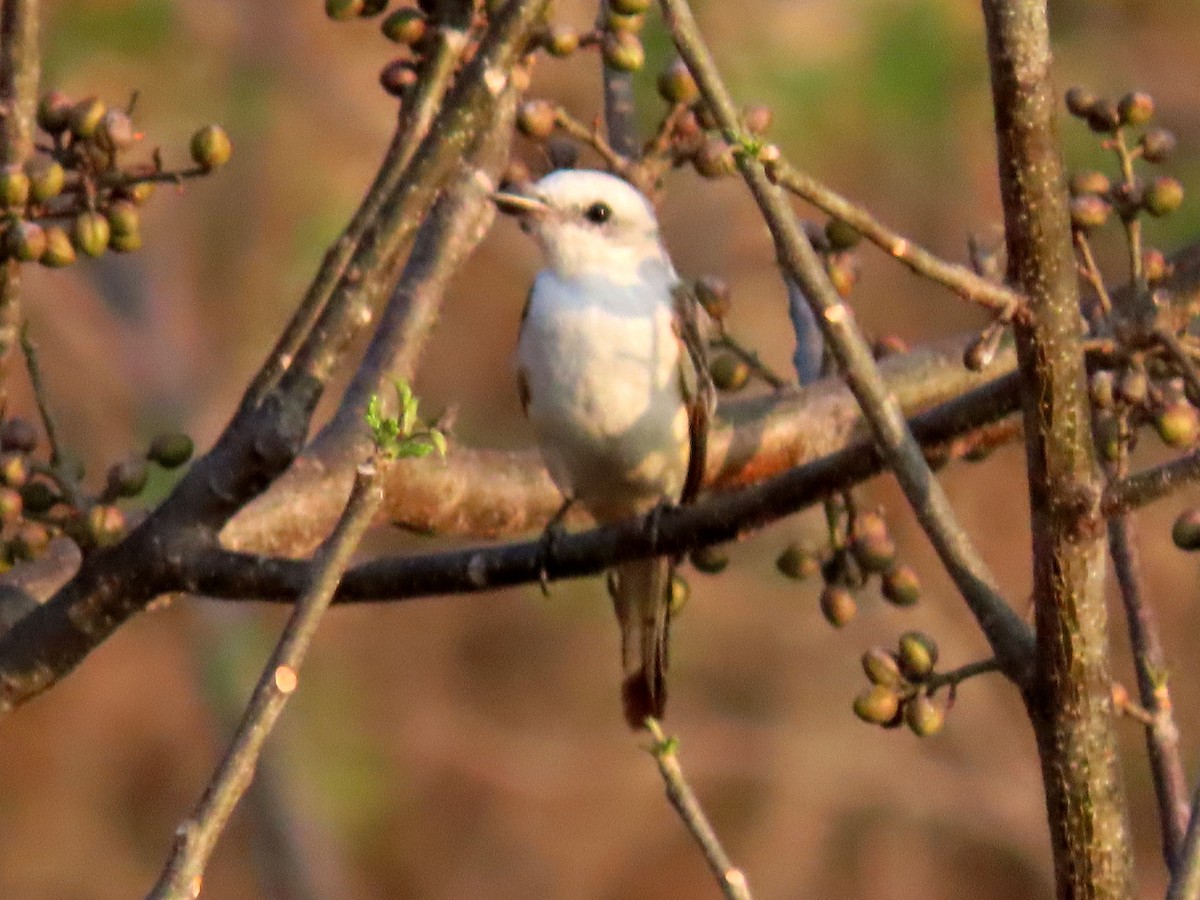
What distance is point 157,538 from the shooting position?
105 inches

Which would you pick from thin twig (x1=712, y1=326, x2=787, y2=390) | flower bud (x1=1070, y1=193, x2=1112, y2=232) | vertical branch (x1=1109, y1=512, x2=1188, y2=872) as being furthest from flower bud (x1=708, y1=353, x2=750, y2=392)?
vertical branch (x1=1109, y1=512, x2=1188, y2=872)

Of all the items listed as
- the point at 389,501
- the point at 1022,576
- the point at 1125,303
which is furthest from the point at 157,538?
the point at 1022,576

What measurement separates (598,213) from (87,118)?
1.51 meters

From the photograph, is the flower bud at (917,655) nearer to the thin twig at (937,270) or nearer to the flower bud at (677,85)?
the thin twig at (937,270)

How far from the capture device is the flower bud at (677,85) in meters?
3.11

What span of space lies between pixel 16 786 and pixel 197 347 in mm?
2143

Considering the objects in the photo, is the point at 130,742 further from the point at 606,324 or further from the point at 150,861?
the point at 606,324

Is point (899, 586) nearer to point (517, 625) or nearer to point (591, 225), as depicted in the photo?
point (591, 225)

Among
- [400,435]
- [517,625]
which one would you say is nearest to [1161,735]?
Result: [400,435]

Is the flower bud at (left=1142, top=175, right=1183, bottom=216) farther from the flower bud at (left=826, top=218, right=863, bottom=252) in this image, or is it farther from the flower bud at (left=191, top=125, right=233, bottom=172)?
the flower bud at (left=191, top=125, right=233, bottom=172)

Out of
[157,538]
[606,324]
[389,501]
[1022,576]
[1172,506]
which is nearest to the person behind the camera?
[157,538]

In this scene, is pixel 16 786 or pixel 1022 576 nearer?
pixel 1022 576

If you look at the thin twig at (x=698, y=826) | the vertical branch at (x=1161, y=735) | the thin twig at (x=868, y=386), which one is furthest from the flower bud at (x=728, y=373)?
the thin twig at (x=698, y=826)

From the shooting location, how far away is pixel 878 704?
7.55 feet
